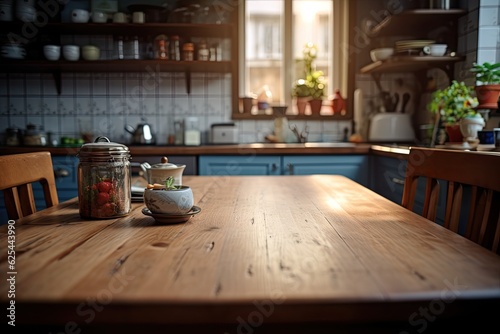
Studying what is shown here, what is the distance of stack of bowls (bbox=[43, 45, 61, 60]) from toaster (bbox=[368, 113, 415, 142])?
229 cm

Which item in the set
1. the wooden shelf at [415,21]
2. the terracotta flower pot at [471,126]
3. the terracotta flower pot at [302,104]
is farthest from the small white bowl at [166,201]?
the terracotta flower pot at [302,104]

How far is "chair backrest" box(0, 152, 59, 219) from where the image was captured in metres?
1.17

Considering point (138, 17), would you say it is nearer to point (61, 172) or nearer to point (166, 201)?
point (61, 172)

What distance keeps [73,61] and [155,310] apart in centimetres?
296

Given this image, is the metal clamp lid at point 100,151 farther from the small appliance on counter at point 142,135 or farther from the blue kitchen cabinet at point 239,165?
the small appliance on counter at point 142,135

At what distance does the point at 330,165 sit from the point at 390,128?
62 centimetres

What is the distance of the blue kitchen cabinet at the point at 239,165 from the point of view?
2.88 metres

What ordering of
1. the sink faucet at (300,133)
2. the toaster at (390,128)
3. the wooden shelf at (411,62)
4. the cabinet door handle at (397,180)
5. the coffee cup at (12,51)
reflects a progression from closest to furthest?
the cabinet door handle at (397,180) → the wooden shelf at (411,62) → the coffee cup at (12,51) → the toaster at (390,128) → the sink faucet at (300,133)

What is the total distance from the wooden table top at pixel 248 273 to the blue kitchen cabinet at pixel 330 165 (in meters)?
1.85

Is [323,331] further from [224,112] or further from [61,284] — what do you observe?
[224,112]

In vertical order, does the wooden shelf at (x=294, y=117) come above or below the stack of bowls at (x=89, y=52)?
below

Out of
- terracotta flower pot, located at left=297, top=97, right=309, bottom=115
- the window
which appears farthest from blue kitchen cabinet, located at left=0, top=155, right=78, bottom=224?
terracotta flower pot, located at left=297, top=97, right=309, bottom=115

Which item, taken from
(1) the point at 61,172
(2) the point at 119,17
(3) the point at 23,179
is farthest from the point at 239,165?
(3) the point at 23,179

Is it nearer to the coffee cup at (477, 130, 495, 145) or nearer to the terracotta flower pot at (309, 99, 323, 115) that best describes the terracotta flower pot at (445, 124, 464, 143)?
the coffee cup at (477, 130, 495, 145)
